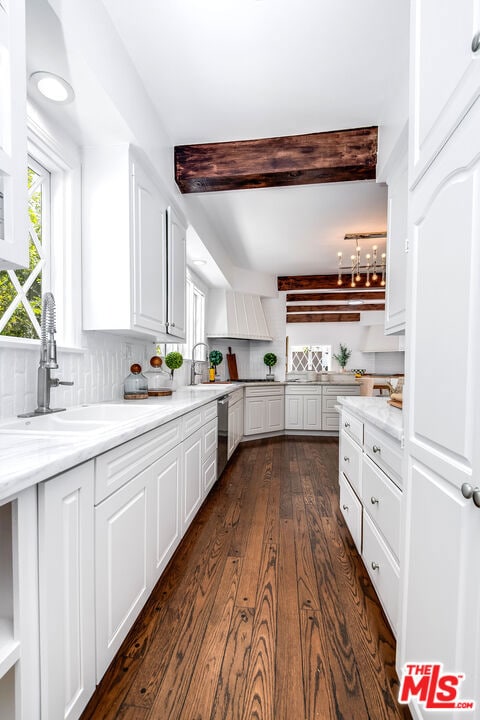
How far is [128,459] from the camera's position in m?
1.28

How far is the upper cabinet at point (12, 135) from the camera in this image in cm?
96

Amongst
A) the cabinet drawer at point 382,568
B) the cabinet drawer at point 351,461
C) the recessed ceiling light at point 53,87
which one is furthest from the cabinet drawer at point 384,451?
the recessed ceiling light at point 53,87

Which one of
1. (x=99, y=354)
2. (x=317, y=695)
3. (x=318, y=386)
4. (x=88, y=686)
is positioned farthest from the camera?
(x=318, y=386)

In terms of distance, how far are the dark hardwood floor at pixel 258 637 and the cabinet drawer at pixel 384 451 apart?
654 millimetres

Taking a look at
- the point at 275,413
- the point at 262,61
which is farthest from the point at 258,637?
the point at 275,413

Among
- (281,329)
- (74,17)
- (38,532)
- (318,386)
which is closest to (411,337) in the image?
(38,532)

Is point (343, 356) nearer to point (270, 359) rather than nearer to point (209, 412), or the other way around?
point (270, 359)

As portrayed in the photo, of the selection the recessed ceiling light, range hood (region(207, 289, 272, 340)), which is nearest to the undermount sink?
the recessed ceiling light

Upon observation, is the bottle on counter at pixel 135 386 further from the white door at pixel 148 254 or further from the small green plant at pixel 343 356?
the small green plant at pixel 343 356

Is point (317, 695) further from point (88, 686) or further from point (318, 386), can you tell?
point (318, 386)

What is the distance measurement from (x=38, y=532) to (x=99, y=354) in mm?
1518

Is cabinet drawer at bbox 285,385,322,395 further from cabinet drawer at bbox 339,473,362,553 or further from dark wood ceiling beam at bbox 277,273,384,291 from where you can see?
cabinet drawer at bbox 339,473,362,553

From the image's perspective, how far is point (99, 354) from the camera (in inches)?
87.4

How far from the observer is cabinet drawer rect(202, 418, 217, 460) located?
8.66 ft
